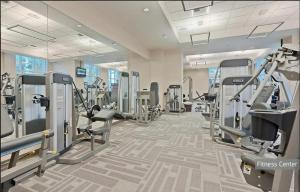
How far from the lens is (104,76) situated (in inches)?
224

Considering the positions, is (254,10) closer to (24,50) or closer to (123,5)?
(123,5)

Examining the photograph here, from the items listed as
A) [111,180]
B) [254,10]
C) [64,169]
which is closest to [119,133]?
[64,169]

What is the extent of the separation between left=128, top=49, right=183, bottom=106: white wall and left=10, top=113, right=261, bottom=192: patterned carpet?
5202mm

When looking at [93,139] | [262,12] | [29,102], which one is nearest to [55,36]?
[29,102]

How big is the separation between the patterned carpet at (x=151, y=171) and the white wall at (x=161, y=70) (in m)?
5.20

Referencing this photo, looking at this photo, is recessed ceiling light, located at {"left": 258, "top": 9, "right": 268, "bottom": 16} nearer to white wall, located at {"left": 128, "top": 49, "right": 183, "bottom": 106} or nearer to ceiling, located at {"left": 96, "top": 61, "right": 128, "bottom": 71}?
ceiling, located at {"left": 96, "top": 61, "right": 128, "bottom": 71}

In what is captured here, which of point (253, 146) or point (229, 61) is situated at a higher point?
point (229, 61)

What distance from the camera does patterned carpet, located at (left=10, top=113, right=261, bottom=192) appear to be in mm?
1825

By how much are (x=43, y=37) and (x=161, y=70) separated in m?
6.11

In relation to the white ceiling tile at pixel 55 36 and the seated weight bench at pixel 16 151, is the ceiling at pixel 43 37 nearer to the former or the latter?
the white ceiling tile at pixel 55 36

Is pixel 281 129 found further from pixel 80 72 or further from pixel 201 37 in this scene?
pixel 80 72

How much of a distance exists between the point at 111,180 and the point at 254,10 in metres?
2.09

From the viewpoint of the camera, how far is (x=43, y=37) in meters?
2.47

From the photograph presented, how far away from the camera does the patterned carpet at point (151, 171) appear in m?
1.83
